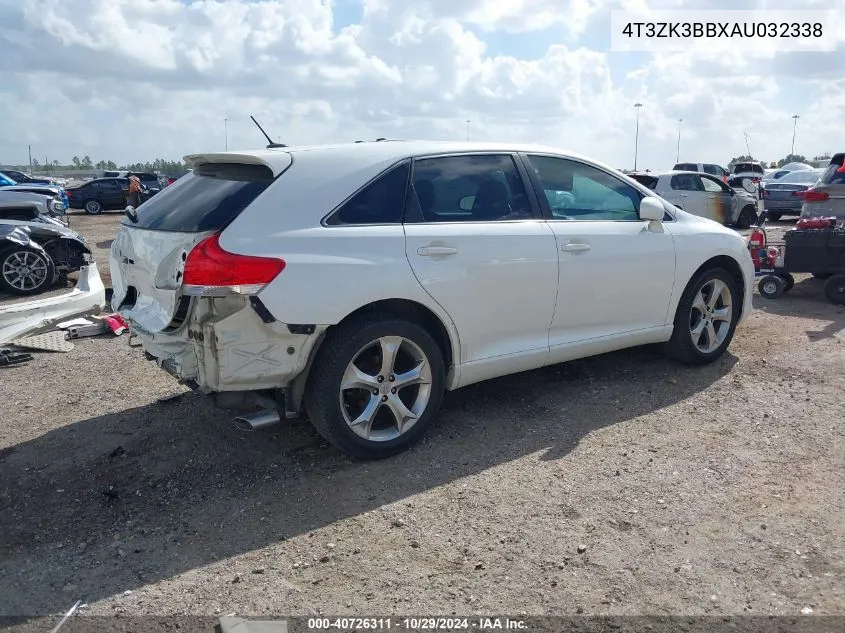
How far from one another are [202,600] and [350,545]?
0.69m

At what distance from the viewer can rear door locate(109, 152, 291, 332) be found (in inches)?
149

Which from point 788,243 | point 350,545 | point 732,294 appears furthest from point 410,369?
point 788,243

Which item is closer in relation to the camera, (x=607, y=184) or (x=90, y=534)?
(x=90, y=534)

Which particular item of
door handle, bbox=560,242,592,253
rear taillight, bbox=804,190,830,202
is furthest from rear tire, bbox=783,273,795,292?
door handle, bbox=560,242,592,253

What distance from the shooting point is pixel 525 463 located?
413cm

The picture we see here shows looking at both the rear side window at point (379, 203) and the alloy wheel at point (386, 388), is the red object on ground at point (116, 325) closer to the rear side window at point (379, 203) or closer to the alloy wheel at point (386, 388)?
the alloy wheel at point (386, 388)

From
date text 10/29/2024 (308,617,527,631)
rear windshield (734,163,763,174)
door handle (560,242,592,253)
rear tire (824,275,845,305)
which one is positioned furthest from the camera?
rear windshield (734,163,763,174)

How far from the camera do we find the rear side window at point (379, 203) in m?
4.00

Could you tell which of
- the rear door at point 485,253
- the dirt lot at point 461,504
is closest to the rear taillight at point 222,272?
the rear door at point 485,253

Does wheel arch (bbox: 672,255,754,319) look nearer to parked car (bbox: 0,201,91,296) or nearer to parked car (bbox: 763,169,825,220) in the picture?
parked car (bbox: 0,201,91,296)

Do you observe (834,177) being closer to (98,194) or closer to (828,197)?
(828,197)

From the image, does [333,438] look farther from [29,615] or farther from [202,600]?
[29,615]

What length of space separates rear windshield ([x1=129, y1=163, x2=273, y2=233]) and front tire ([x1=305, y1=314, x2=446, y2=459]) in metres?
0.85

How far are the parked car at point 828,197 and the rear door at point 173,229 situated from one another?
305 inches
